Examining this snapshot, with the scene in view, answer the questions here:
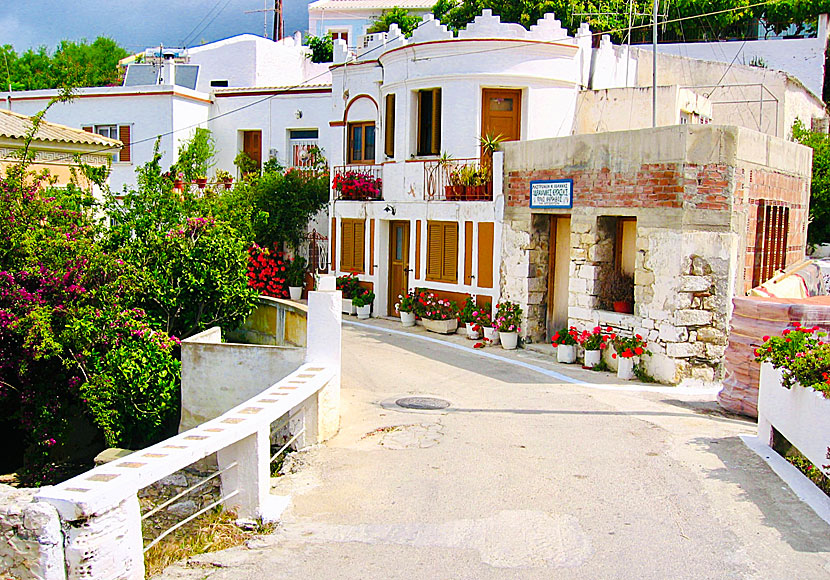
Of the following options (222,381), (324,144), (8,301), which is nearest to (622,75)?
(324,144)

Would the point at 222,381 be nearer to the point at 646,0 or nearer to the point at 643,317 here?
the point at 643,317

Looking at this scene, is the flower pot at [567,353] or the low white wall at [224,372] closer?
the low white wall at [224,372]

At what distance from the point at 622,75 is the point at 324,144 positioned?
9768mm

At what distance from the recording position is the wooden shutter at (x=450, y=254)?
1819cm

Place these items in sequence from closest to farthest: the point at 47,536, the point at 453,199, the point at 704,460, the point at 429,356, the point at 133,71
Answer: the point at 47,536 → the point at 704,460 → the point at 429,356 → the point at 453,199 → the point at 133,71

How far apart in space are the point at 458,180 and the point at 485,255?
6.28 feet

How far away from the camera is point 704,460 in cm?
872

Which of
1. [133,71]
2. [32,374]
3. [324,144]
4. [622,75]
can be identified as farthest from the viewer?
[133,71]

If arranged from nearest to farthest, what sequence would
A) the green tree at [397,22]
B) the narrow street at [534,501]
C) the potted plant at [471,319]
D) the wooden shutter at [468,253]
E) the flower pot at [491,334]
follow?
1. the narrow street at [534,501]
2. the flower pot at [491,334]
3. the potted plant at [471,319]
4. the wooden shutter at [468,253]
5. the green tree at [397,22]

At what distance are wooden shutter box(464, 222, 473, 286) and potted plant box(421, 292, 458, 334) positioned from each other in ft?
2.23

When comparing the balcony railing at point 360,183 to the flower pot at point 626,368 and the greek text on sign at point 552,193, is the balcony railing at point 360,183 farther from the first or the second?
the flower pot at point 626,368

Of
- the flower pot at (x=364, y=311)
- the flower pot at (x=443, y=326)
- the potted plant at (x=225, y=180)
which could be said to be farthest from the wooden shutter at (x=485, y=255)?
the potted plant at (x=225, y=180)

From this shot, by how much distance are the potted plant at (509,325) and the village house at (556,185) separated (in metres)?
0.29

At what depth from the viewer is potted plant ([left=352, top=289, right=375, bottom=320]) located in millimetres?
20266
